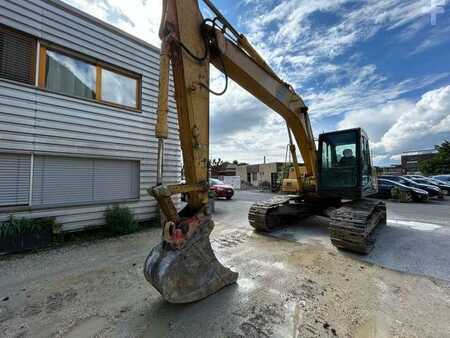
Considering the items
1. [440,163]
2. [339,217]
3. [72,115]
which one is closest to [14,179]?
[72,115]

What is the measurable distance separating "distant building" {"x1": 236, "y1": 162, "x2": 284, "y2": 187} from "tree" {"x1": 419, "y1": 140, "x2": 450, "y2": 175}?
16589mm

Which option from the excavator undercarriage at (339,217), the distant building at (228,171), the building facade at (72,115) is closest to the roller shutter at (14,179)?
the building facade at (72,115)

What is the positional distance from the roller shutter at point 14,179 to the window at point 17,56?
153 centimetres

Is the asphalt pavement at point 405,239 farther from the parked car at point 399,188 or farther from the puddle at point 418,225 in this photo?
the parked car at point 399,188

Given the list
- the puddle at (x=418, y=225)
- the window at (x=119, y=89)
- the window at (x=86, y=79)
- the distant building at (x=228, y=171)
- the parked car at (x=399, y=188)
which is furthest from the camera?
the distant building at (x=228, y=171)

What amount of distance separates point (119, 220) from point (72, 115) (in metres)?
2.55

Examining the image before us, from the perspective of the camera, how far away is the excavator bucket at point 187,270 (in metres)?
2.22

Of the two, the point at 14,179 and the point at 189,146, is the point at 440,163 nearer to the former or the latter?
the point at 189,146

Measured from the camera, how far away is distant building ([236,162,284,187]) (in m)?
27.8

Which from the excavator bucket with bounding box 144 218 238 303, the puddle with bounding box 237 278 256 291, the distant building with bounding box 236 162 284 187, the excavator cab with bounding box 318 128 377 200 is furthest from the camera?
the distant building with bounding box 236 162 284 187

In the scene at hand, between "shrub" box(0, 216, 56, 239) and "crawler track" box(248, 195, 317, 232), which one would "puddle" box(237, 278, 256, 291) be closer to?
"crawler track" box(248, 195, 317, 232)

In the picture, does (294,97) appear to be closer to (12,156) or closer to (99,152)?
(99,152)

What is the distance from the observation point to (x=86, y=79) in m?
5.09

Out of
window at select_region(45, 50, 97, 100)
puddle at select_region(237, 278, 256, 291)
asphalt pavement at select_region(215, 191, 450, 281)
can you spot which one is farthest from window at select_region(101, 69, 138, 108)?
puddle at select_region(237, 278, 256, 291)
